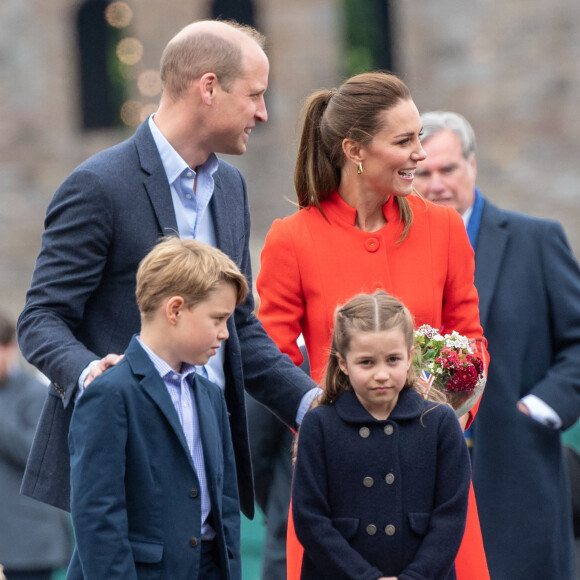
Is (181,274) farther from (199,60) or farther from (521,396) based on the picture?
(521,396)

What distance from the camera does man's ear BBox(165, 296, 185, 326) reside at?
3.92 metres

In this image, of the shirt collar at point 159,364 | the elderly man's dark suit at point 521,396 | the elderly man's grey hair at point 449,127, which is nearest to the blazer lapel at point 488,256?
the elderly man's dark suit at point 521,396

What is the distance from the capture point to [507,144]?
19.4 metres

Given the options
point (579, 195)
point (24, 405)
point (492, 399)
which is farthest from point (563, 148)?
point (492, 399)

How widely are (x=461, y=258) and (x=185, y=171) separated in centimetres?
89

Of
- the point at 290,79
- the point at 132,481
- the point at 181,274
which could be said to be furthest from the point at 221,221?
the point at 290,79

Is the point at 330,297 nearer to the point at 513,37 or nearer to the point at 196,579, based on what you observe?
the point at 196,579

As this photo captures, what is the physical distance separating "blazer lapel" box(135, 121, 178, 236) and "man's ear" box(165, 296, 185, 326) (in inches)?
17.2

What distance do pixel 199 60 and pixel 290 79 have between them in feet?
51.1

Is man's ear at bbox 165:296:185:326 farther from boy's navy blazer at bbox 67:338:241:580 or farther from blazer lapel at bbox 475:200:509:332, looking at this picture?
blazer lapel at bbox 475:200:509:332

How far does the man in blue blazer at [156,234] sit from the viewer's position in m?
4.19

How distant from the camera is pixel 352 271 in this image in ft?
15.0

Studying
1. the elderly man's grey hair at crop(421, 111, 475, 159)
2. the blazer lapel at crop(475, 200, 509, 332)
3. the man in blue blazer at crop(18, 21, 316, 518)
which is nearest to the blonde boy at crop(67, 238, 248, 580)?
the man in blue blazer at crop(18, 21, 316, 518)

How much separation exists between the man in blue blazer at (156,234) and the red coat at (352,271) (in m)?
0.10
